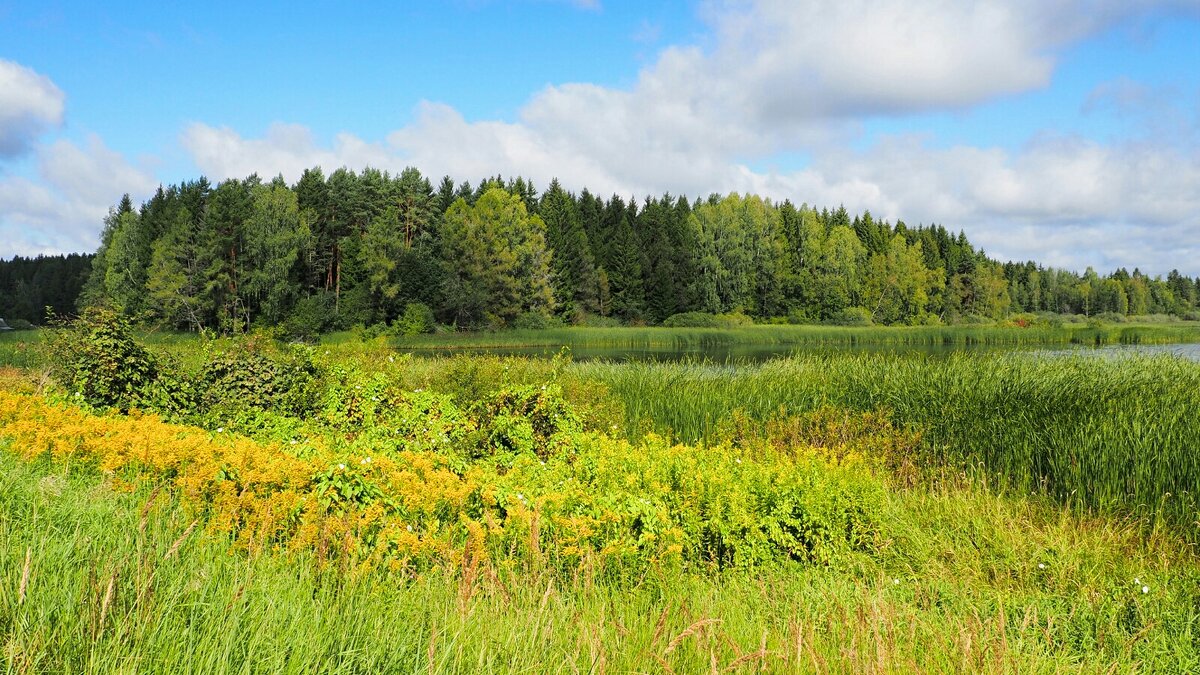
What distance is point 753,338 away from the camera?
5172 cm

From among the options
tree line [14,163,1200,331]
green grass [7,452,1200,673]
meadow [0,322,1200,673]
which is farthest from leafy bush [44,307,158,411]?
tree line [14,163,1200,331]

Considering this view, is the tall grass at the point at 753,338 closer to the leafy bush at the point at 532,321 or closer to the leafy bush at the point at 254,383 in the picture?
the leafy bush at the point at 532,321

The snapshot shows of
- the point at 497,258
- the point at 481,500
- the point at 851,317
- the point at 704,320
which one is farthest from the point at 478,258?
the point at 481,500

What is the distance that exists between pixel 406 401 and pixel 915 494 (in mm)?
5542

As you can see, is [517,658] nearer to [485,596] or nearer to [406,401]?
[485,596]

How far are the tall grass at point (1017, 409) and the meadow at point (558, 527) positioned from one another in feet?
0.22

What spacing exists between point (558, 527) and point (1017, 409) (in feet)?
27.1

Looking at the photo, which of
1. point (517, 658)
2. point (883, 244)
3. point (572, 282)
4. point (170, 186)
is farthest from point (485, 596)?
point (883, 244)

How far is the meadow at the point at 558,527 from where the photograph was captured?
2734mm

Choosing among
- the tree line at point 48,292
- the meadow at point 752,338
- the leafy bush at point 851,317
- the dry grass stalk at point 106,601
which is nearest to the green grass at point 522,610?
the dry grass stalk at point 106,601

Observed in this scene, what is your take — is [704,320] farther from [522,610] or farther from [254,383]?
[522,610]

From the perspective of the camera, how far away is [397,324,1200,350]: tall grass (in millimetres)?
47031

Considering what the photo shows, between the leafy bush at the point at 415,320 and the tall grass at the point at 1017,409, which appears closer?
the tall grass at the point at 1017,409

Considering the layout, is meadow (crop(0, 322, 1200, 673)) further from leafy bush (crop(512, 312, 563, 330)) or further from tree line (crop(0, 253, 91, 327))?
tree line (crop(0, 253, 91, 327))
